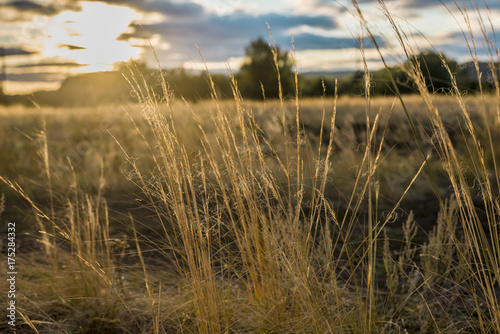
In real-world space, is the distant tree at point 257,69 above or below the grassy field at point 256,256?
above

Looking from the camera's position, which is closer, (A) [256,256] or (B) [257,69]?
(A) [256,256]

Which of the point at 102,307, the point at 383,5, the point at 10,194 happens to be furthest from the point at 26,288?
the point at 10,194

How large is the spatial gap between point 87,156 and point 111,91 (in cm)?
1574

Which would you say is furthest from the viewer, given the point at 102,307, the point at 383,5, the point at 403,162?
the point at 403,162

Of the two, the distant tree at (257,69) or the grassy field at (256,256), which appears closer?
the grassy field at (256,256)

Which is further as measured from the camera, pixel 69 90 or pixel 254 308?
pixel 69 90

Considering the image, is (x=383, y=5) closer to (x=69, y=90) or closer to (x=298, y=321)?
(x=298, y=321)

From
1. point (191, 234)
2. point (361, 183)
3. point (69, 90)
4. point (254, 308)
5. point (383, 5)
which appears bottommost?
point (361, 183)

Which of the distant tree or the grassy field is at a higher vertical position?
the distant tree

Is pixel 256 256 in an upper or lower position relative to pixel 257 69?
lower

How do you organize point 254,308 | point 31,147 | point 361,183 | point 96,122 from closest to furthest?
point 254,308 → point 361,183 → point 31,147 → point 96,122

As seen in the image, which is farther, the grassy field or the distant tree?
the distant tree

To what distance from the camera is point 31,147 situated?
21.6 ft

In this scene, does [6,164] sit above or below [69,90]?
below
